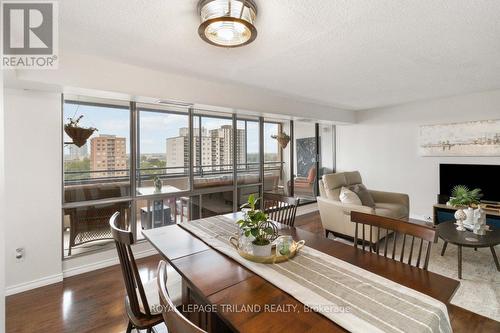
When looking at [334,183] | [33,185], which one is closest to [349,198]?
[334,183]

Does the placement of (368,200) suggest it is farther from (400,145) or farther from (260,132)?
(260,132)

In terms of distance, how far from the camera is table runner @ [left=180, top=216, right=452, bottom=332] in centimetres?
97

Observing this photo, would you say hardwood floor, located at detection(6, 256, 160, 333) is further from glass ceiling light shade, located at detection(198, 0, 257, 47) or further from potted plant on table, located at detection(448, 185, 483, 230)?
potted plant on table, located at detection(448, 185, 483, 230)

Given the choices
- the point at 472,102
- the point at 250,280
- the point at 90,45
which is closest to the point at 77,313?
the point at 250,280

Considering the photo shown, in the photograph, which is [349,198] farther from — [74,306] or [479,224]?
[74,306]

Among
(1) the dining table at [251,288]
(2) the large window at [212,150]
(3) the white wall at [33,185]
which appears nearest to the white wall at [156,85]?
(3) the white wall at [33,185]

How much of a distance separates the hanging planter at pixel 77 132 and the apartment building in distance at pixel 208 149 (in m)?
1.13

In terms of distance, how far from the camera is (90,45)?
2.23 m

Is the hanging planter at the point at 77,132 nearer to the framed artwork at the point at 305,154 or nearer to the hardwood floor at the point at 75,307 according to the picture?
the hardwood floor at the point at 75,307

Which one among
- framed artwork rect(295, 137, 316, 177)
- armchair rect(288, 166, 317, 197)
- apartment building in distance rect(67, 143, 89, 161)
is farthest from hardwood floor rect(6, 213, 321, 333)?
framed artwork rect(295, 137, 316, 177)

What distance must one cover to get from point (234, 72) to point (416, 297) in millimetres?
Answer: 2739

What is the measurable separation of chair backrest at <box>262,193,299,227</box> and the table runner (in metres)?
0.90

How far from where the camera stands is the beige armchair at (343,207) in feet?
11.5

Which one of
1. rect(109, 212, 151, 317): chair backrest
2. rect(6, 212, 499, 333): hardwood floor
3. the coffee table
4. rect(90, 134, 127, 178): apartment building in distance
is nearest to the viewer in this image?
rect(109, 212, 151, 317): chair backrest
